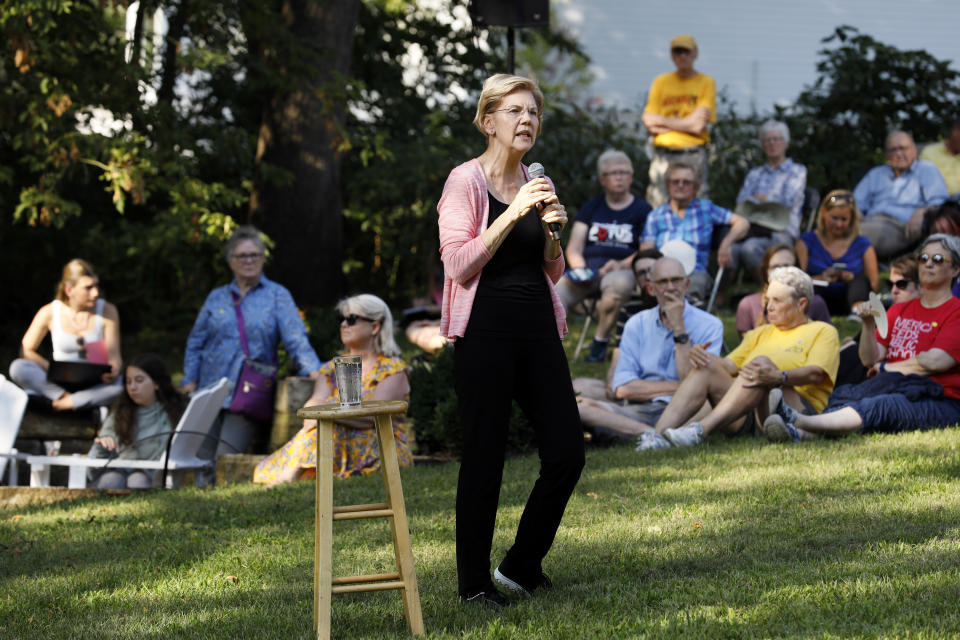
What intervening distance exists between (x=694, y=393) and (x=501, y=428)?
362 cm

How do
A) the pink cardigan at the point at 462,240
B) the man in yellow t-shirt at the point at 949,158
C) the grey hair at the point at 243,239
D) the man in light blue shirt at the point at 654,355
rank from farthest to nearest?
the man in yellow t-shirt at the point at 949,158 → the grey hair at the point at 243,239 → the man in light blue shirt at the point at 654,355 → the pink cardigan at the point at 462,240

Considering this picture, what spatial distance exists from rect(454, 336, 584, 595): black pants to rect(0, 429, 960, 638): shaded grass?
0.31 meters

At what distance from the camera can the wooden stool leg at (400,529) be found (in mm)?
4066

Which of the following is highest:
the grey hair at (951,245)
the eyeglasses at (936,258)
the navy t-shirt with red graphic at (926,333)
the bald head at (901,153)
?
the bald head at (901,153)

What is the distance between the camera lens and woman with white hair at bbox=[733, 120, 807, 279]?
426 inches

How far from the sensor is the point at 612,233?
409 inches

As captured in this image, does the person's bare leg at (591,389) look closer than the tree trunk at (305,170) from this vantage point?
Yes

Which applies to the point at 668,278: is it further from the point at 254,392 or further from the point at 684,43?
the point at 684,43

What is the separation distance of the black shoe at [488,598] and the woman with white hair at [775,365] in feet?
11.1

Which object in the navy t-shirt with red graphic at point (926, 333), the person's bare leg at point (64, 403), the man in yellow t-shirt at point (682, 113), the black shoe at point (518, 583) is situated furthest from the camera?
the man in yellow t-shirt at point (682, 113)

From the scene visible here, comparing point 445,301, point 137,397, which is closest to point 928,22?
point 137,397

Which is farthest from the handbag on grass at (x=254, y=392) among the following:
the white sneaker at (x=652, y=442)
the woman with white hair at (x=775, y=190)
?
the woman with white hair at (x=775, y=190)

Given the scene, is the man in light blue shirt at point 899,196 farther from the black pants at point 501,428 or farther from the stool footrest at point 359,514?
the stool footrest at point 359,514

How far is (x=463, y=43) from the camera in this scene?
51.5ft
